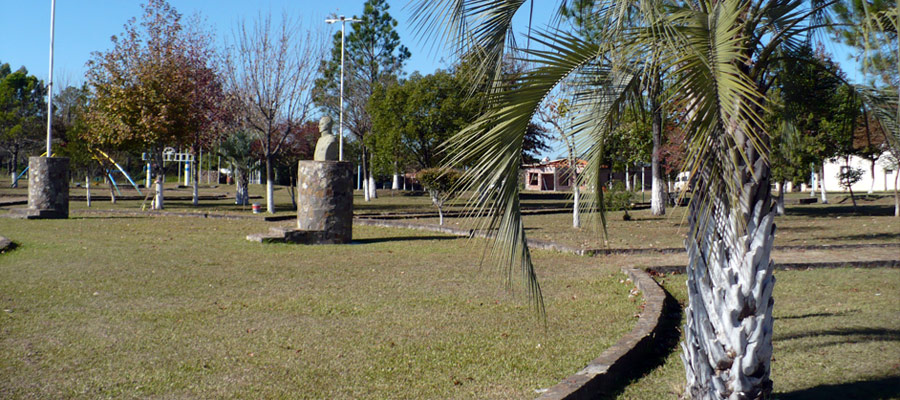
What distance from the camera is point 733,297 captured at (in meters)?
3.72

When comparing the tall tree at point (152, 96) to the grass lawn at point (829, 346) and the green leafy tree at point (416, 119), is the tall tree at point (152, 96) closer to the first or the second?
the green leafy tree at point (416, 119)

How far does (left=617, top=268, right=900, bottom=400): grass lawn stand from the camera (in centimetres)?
463

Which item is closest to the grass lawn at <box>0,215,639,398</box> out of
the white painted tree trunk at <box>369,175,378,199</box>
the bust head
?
the bust head

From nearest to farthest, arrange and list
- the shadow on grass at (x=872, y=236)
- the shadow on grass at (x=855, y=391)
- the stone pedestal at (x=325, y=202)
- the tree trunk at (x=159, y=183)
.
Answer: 1. the shadow on grass at (x=855, y=391)
2. the stone pedestal at (x=325, y=202)
3. the shadow on grass at (x=872, y=236)
4. the tree trunk at (x=159, y=183)

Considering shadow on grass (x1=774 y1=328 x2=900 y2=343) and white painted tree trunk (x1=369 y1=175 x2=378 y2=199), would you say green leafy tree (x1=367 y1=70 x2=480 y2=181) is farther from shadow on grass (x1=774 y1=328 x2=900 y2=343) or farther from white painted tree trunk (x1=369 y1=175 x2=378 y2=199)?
shadow on grass (x1=774 y1=328 x2=900 y2=343)

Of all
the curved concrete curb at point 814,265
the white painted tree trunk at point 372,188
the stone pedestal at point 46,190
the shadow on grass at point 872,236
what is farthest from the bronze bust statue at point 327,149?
the white painted tree trunk at point 372,188

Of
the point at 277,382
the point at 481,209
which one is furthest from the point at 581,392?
the point at 277,382

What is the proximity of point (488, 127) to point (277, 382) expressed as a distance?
2.16 metres

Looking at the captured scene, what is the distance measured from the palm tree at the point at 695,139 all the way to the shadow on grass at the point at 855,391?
0.79m

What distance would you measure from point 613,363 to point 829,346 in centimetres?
203

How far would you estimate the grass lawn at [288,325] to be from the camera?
4566 mm

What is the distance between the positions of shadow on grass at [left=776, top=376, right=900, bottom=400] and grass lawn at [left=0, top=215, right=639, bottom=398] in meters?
1.37

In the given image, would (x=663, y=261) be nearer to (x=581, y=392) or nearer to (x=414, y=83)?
(x=581, y=392)

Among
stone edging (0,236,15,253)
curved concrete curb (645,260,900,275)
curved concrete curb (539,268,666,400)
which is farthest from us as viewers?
stone edging (0,236,15,253)
